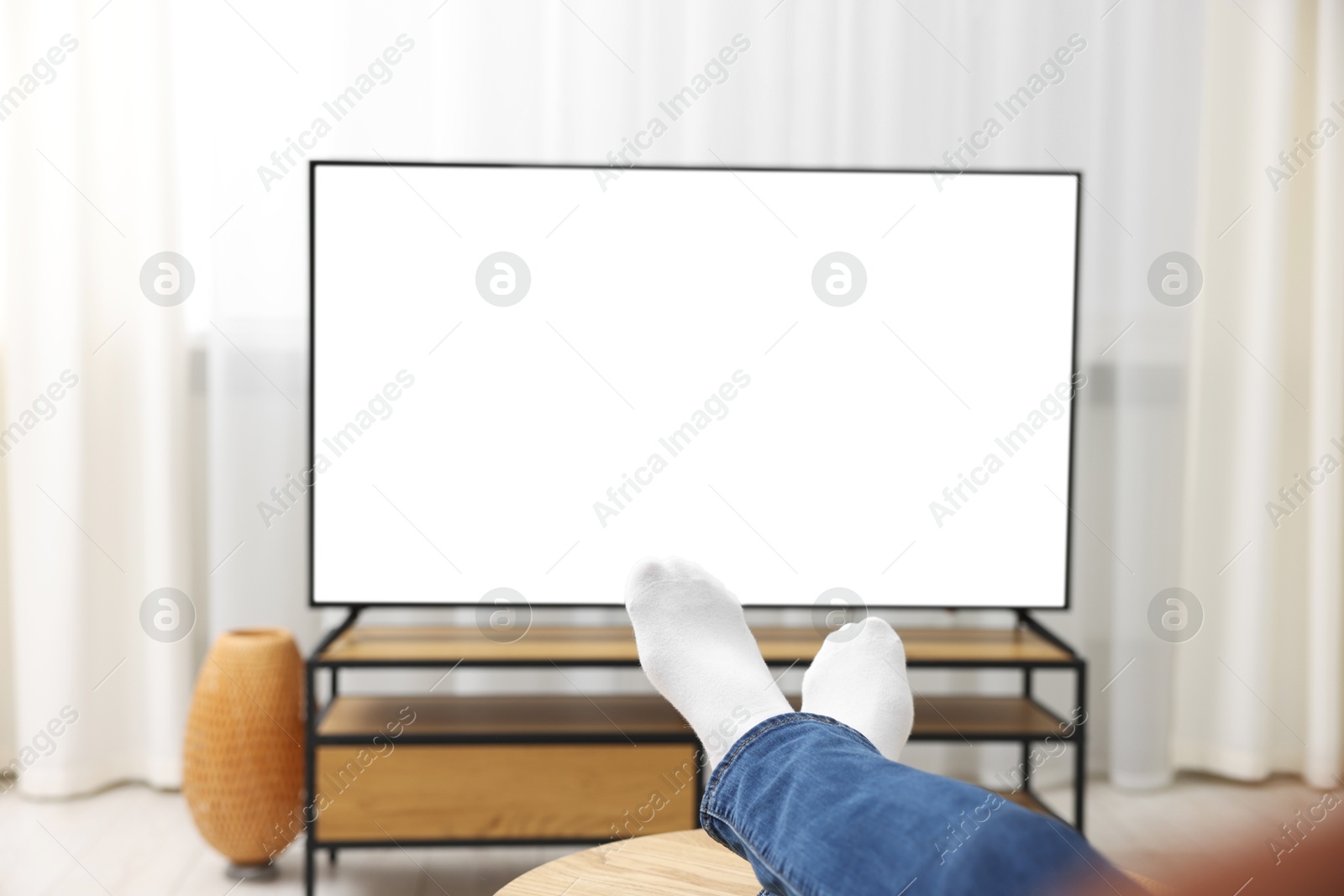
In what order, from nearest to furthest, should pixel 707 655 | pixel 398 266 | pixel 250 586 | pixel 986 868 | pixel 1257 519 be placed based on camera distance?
pixel 986 868, pixel 707 655, pixel 398 266, pixel 250 586, pixel 1257 519

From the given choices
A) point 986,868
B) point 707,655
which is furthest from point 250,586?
point 986,868

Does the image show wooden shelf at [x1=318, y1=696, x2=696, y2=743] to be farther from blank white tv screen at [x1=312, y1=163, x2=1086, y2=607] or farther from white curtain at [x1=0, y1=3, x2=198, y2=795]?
white curtain at [x1=0, y1=3, x2=198, y2=795]

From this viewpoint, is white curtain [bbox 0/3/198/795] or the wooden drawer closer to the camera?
the wooden drawer

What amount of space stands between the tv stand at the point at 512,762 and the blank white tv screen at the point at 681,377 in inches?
5.6

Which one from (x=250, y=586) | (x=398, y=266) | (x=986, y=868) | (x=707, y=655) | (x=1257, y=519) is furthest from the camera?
(x=1257, y=519)

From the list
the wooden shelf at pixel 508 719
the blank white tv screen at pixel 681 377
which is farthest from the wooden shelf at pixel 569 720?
the blank white tv screen at pixel 681 377

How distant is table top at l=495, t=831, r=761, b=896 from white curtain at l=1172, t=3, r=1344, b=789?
140 centimetres

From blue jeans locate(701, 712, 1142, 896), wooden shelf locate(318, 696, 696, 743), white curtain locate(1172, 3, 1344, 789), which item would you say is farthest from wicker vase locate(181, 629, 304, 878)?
white curtain locate(1172, 3, 1344, 789)

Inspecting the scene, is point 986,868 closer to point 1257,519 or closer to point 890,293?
point 890,293

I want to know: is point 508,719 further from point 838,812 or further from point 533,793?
point 838,812

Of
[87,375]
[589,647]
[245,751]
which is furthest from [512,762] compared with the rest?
[87,375]

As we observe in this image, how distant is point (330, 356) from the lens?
1433 millimetres

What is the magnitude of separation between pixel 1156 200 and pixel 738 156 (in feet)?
2.73

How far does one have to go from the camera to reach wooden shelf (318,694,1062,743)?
1.33 meters
